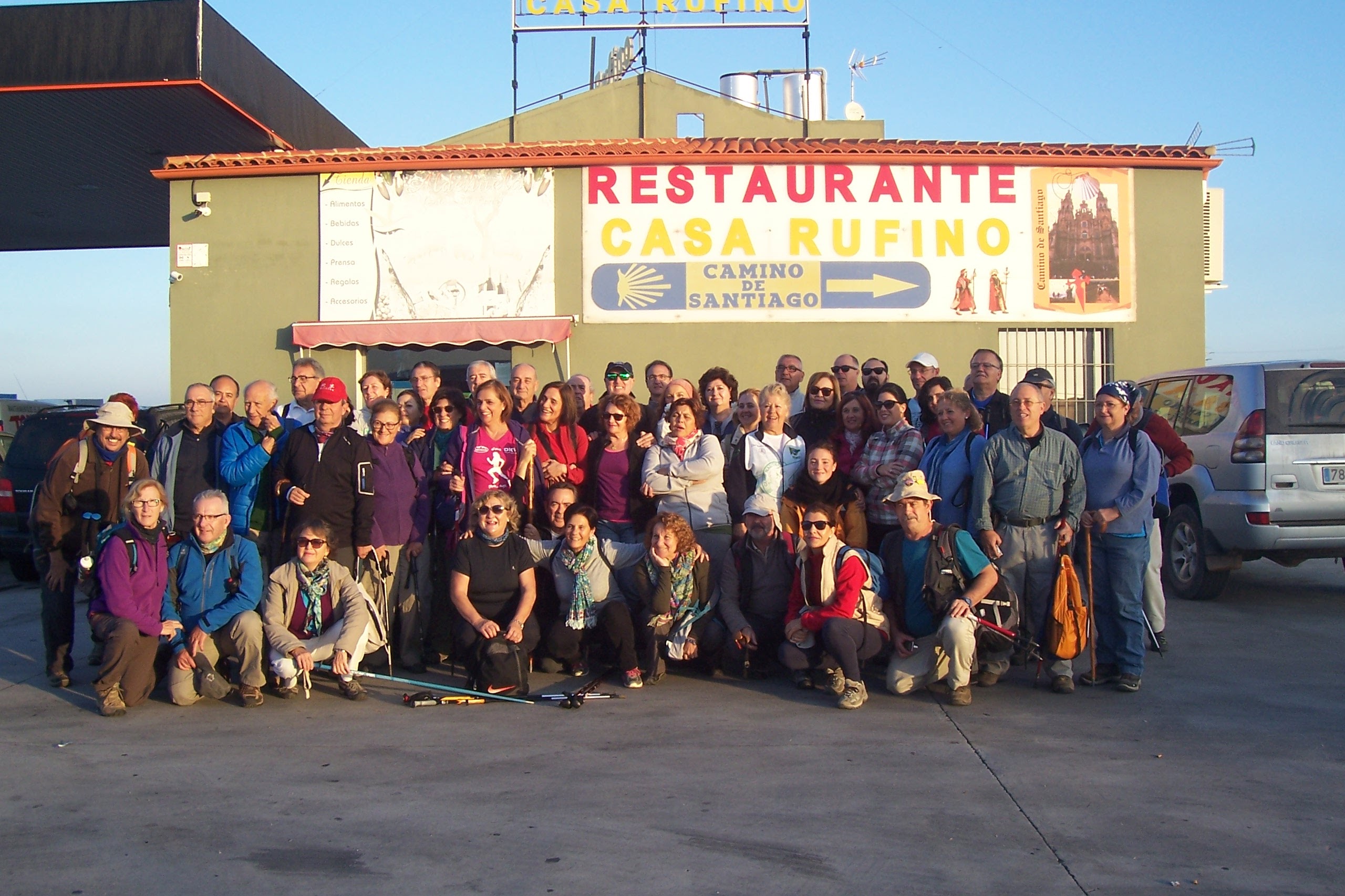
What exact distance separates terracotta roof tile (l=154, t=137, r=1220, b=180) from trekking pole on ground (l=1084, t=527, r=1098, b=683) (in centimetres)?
785

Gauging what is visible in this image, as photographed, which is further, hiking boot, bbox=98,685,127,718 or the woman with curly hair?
the woman with curly hair

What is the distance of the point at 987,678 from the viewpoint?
620 centimetres

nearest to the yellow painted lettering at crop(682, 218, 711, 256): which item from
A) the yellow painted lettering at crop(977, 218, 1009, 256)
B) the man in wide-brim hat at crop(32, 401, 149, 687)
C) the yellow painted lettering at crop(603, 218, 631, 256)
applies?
the yellow painted lettering at crop(603, 218, 631, 256)

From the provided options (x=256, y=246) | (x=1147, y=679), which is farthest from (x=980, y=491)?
(x=256, y=246)

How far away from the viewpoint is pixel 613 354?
13062 mm

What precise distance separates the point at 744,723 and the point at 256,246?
33.9 ft

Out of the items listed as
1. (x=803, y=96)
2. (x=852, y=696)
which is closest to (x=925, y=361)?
(x=852, y=696)

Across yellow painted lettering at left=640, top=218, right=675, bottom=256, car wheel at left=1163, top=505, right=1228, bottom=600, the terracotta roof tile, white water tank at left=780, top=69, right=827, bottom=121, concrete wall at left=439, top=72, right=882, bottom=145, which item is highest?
white water tank at left=780, top=69, right=827, bottom=121

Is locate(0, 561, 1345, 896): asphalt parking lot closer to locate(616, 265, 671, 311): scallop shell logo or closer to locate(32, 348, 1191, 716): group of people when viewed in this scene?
locate(32, 348, 1191, 716): group of people

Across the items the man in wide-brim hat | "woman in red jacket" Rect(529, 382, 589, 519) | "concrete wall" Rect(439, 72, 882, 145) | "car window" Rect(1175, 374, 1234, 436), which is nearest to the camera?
the man in wide-brim hat

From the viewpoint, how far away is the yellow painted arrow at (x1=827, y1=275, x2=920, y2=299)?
13.0 m

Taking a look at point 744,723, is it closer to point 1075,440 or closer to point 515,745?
point 515,745

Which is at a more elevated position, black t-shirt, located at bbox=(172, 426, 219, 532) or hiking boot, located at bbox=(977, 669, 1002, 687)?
black t-shirt, located at bbox=(172, 426, 219, 532)

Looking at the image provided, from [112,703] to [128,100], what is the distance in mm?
9098
